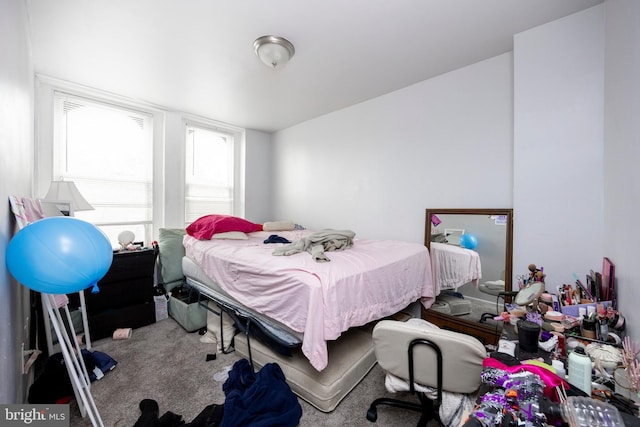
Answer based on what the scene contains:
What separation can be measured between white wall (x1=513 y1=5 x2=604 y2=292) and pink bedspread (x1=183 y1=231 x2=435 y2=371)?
3.10ft

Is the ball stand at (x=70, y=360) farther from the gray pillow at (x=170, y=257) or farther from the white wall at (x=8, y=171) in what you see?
the gray pillow at (x=170, y=257)

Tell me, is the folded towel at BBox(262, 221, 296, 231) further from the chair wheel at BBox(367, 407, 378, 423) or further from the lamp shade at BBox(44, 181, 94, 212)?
the chair wheel at BBox(367, 407, 378, 423)

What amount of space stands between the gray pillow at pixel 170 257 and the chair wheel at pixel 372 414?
2.73m

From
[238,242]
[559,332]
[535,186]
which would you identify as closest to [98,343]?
[238,242]

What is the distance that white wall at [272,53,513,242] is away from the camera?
7.86ft

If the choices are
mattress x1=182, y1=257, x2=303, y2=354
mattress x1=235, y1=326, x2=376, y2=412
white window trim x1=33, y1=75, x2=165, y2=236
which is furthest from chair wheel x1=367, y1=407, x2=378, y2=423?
white window trim x1=33, y1=75, x2=165, y2=236

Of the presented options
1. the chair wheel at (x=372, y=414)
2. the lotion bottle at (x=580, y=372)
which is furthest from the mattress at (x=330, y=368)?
the lotion bottle at (x=580, y=372)

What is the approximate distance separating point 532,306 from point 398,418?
3.47ft

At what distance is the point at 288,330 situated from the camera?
1.73 m

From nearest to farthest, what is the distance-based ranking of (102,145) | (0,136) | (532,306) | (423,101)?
1. (0,136)
2. (532,306)
3. (423,101)
4. (102,145)

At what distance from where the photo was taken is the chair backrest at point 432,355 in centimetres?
114

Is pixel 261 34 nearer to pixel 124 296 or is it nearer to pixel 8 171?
pixel 8 171

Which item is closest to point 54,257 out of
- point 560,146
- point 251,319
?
point 251,319

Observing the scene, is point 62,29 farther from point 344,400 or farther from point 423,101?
point 344,400
